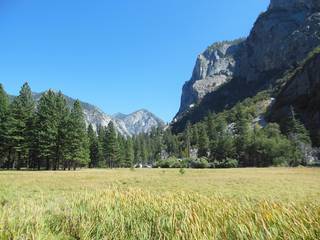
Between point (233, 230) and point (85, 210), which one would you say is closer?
point (233, 230)

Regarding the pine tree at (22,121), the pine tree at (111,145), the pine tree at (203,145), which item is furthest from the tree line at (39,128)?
the pine tree at (203,145)

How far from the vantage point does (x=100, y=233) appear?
23.3ft

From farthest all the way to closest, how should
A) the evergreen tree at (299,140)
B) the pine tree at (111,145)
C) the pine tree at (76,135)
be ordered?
the pine tree at (111,145)
the evergreen tree at (299,140)
the pine tree at (76,135)

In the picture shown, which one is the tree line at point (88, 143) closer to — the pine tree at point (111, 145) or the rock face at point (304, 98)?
the pine tree at point (111, 145)

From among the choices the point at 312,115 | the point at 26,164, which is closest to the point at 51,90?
the point at 26,164

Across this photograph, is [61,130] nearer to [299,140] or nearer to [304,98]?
[299,140]

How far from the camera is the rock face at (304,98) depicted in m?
142

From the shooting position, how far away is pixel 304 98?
151 metres

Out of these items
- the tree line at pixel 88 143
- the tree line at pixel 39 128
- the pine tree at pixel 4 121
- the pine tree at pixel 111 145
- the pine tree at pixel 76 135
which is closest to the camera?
the pine tree at pixel 4 121

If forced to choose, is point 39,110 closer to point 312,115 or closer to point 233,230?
point 233,230

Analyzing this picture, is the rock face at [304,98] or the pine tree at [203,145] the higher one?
the rock face at [304,98]

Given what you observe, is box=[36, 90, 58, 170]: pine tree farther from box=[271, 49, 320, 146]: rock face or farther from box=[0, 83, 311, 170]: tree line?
box=[271, 49, 320, 146]: rock face

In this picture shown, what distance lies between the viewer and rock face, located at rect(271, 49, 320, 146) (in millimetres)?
141625

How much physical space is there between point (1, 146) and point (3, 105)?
761 centimetres
